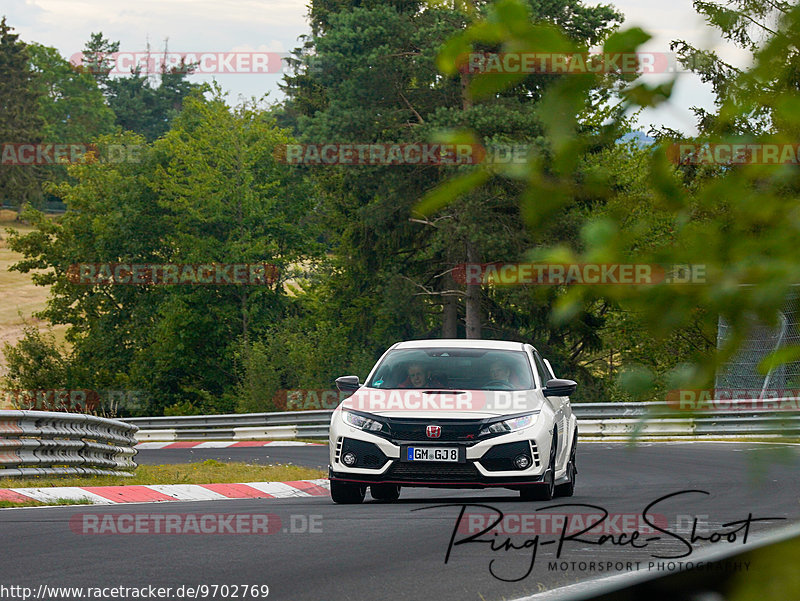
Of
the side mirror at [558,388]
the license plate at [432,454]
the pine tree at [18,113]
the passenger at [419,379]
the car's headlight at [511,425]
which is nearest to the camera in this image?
the license plate at [432,454]

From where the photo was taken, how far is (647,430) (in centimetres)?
170

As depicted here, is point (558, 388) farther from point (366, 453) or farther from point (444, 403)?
point (366, 453)

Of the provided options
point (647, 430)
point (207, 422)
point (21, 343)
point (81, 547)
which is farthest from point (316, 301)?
point (647, 430)

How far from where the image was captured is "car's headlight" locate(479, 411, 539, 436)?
10953 millimetres

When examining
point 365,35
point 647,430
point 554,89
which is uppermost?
point 365,35

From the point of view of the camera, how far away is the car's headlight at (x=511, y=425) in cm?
1095

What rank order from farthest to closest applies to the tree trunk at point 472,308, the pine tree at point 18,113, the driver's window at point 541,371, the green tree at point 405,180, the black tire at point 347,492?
1. the pine tree at point 18,113
2. the tree trunk at point 472,308
3. the green tree at point 405,180
4. the driver's window at point 541,371
5. the black tire at point 347,492

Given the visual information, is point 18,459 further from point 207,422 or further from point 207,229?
point 207,229

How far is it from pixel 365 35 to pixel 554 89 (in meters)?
41.8

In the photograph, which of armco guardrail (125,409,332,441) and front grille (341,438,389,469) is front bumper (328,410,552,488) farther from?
armco guardrail (125,409,332,441)

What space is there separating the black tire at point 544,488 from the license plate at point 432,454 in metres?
0.85

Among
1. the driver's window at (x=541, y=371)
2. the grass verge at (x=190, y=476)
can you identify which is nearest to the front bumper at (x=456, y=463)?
the driver's window at (x=541, y=371)

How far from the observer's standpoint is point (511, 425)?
11047 mm

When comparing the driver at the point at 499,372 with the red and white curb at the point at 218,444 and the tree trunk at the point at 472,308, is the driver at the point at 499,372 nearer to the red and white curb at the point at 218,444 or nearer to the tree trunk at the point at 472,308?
the red and white curb at the point at 218,444
